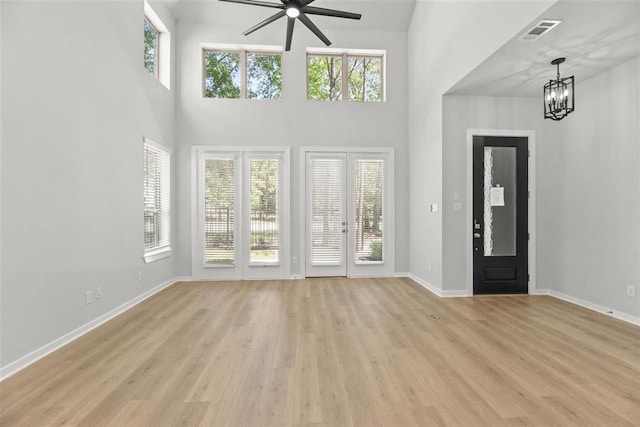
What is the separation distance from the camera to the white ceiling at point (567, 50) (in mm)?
2639

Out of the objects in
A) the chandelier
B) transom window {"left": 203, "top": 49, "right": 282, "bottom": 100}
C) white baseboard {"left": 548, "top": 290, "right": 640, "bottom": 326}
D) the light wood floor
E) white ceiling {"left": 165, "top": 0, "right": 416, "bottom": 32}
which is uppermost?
white ceiling {"left": 165, "top": 0, "right": 416, "bottom": 32}

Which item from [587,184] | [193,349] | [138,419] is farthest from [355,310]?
[587,184]

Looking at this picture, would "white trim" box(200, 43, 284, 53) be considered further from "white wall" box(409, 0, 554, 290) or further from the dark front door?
the dark front door

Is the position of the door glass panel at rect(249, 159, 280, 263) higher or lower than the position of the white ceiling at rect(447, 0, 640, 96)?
lower

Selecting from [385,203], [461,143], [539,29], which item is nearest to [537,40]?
[539,29]

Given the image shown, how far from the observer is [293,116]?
5.92 m

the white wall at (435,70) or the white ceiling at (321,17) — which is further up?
the white ceiling at (321,17)

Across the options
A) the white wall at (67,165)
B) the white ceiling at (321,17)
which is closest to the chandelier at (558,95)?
the white ceiling at (321,17)

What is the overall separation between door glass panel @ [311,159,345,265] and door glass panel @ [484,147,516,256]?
7.89 ft

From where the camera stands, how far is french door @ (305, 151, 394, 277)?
233 inches

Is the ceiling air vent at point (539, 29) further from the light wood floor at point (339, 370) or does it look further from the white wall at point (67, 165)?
the white wall at point (67, 165)

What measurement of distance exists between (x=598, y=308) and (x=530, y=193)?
5.59 feet

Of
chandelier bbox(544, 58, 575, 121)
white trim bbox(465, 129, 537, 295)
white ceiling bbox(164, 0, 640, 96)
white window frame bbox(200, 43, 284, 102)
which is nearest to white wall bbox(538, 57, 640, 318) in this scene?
white trim bbox(465, 129, 537, 295)

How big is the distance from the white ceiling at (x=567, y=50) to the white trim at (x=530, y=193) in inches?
21.4
